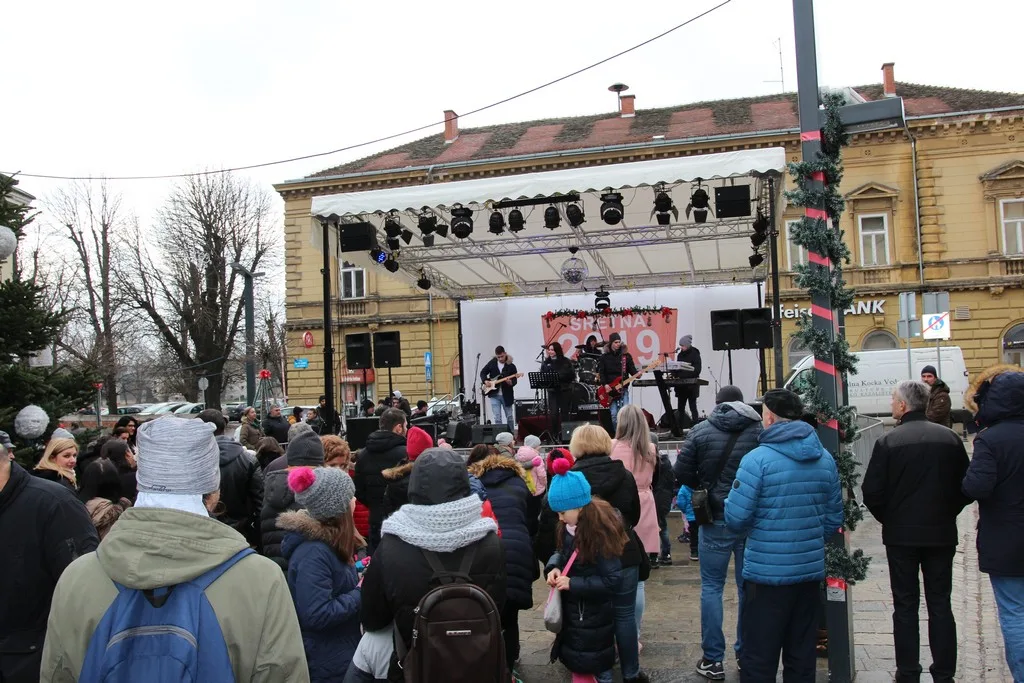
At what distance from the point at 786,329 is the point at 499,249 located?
15.8 m

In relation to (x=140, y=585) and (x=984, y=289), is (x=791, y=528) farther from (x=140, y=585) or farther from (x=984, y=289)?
(x=984, y=289)

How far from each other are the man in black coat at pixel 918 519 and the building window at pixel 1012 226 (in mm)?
26323

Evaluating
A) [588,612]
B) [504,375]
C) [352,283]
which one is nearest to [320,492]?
[588,612]

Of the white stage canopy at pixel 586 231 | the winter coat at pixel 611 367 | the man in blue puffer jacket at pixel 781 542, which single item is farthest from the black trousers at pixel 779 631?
the winter coat at pixel 611 367

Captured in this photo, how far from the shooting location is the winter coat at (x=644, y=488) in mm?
6141

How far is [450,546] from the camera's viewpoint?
3080mm

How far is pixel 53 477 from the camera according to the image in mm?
4816

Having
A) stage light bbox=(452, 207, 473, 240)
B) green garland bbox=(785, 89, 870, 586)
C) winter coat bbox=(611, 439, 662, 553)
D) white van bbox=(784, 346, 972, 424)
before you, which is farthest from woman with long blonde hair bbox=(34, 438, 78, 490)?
white van bbox=(784, 346, 972, 424)

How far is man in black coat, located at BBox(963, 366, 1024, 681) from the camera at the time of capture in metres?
4.20

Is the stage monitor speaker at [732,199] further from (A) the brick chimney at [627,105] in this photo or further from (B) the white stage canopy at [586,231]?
(A) the brick chimney at [627,105]

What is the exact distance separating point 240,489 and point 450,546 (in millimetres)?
3041

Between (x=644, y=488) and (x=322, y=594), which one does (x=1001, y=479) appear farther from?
(x=322, y=594)

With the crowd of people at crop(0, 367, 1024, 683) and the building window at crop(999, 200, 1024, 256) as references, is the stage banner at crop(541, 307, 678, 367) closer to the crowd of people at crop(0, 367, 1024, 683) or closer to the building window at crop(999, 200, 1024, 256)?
the crowd of people at crop(0, 367, 1024, 683)

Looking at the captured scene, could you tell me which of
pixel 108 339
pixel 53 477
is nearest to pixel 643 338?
pixel 53 477
